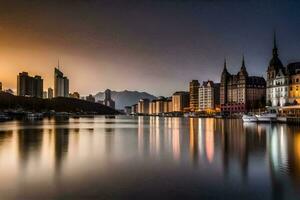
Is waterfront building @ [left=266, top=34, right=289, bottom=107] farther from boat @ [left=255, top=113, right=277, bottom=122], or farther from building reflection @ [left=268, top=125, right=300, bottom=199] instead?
building reflection @ [left=268, top=125, right=300, bottom=199]

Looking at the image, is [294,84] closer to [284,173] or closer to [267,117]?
[267,117]

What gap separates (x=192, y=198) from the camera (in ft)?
58.4

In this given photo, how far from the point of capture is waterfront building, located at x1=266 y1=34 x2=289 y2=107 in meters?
152

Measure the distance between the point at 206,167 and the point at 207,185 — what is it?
6711 mm

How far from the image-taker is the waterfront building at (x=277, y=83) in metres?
152

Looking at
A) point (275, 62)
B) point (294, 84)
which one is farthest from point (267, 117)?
point (275, 62)

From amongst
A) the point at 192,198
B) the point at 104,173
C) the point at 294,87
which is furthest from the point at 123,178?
the point at 294,87

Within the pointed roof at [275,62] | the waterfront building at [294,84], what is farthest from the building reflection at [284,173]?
the pointed roof at [275,62]

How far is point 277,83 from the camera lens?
159 meters

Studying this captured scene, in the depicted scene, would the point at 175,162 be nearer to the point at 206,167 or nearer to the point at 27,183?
the point at 206,167

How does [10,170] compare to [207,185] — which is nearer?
[207,185]

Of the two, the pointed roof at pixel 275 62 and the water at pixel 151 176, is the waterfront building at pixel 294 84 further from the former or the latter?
the water at pixel 151 176

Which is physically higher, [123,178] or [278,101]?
[278,101]

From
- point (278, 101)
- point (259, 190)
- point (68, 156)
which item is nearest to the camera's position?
point (259, 190)
